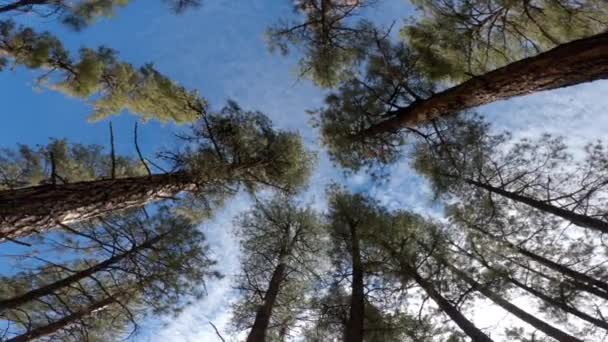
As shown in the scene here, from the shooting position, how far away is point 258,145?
27.3 ft

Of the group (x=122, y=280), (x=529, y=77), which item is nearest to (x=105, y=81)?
(x=122, y=280)

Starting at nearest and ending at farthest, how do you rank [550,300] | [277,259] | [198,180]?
[198,180]
[550,300]
[277,259]

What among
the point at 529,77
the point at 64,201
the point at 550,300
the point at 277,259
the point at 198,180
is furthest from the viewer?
the point at 277,259

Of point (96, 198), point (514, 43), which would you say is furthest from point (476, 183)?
point (96, 198)

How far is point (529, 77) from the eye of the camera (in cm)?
471

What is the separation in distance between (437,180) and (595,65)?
15.6 feet

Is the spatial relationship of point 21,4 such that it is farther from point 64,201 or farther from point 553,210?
point 553,210

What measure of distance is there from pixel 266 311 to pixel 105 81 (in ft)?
19.2

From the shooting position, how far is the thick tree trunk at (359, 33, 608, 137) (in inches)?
154

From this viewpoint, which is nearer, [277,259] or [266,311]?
[266,311]

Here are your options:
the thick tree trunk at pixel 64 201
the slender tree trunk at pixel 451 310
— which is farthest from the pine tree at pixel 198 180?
the slender tree trunk at pixel 451 310

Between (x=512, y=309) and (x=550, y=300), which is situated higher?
(x=550, y=300)

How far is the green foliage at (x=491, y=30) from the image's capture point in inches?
257

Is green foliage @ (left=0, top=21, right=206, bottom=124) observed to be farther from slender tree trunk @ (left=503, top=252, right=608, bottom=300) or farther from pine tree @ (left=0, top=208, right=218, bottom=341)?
slender tree trunk @ (left=503, top=252, right=608, bottom=300)
